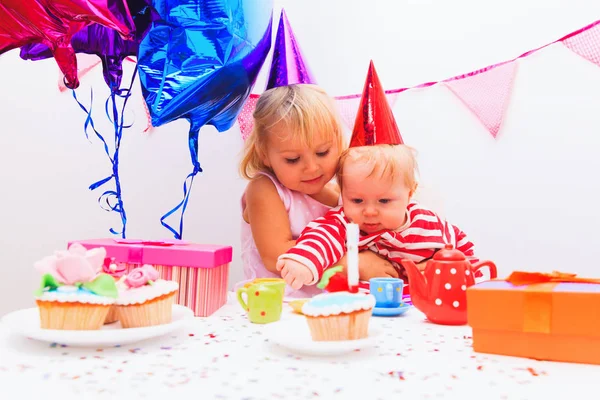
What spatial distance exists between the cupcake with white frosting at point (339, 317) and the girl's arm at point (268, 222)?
2.03ft

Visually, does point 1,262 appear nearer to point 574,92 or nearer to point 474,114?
point 474,114

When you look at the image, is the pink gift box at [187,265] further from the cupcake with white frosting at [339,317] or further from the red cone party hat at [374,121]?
the red cone party hat at [374,121]

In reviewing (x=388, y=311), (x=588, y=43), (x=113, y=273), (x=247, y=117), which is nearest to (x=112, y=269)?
(x=113, y=273)

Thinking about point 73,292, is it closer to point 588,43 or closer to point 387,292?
point 387,292

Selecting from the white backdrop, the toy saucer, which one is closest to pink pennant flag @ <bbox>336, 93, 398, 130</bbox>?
the white backdrop

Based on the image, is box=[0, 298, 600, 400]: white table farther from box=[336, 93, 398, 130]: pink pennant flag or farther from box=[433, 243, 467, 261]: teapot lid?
box=[336, 93, 398, 130]: pink pennant flag

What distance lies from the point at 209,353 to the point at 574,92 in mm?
1384

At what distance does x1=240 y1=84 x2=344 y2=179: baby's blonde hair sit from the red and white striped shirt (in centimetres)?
21

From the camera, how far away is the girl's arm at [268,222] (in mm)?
1369

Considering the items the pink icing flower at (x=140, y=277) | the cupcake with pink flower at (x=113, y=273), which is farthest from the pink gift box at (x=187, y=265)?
the pink icing flower at (x=140, y=277)

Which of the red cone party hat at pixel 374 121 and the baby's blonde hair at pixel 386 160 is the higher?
the red cone party hat at pixel 374 121

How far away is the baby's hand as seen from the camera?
3.64 ft

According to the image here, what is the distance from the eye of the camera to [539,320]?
27.5 inches

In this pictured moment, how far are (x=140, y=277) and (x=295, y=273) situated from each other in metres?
0.36
